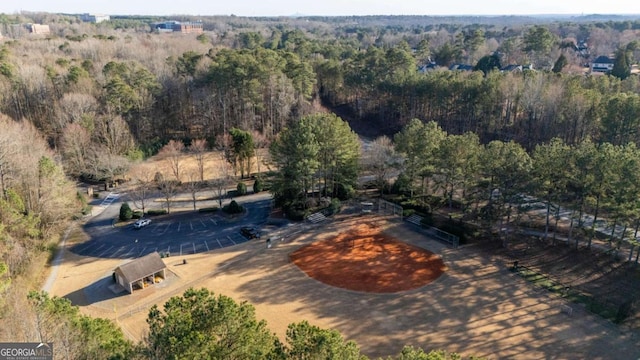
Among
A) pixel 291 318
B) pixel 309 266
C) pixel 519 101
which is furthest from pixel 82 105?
pixel 519 101

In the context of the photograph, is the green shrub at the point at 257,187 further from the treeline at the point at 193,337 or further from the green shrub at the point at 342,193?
the treeline at the point at 193,337

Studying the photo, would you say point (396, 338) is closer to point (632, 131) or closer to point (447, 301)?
point (447, 301)

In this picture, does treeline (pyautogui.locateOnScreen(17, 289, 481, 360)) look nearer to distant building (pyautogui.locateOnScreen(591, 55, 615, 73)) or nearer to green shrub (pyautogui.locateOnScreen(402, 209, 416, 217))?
green shrub (pyautogui.locateOnScreen(402, 209, 416, 217))

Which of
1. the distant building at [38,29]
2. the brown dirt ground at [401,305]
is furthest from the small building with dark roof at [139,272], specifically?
the distant building at [38,29]

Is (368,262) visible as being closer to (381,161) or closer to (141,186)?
(381,161)

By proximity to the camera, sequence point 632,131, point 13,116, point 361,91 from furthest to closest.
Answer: point 361,91
point 13,116
point 632,131

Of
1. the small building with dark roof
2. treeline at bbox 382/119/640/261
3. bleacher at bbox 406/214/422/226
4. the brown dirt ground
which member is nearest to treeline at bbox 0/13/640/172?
treeline at bbox 382/119/640/261
